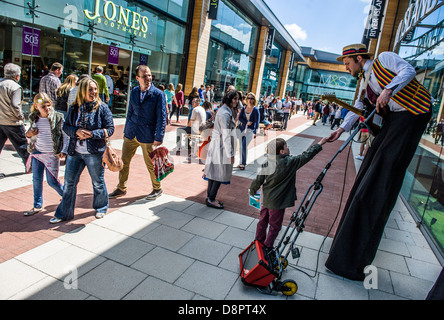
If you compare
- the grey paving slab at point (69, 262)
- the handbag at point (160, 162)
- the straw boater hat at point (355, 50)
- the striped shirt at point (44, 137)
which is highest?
the straw boater hat at point (355, 50)

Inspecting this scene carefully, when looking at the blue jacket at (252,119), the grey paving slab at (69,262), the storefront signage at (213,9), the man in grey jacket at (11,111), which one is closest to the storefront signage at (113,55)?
the storefront signage at (213,9)

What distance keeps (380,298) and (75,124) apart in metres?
4.08

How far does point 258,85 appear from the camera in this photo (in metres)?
27.8

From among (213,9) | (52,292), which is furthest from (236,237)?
(213,9)

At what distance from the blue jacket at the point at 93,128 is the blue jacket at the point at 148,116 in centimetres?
78

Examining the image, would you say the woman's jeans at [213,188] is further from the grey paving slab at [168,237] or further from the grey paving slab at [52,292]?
the grey paving slab at [52,292]

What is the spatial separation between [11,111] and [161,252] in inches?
148

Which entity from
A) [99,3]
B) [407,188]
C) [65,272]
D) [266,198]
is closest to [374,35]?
[407,188]

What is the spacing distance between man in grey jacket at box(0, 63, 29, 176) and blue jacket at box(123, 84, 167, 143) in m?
2.06

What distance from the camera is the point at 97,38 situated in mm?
11672

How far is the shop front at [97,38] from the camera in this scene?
30.5 ft
